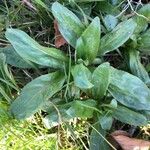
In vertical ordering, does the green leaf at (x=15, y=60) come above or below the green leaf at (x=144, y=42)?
above

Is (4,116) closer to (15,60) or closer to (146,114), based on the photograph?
(15,60)

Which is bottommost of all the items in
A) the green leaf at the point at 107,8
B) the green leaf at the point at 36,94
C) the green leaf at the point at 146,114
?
the green leaf at the point at 146,114

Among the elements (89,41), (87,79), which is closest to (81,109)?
(87,79)

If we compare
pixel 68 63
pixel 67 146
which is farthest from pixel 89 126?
pixel 68 63

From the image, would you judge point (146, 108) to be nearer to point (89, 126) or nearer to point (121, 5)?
point (89, 126)

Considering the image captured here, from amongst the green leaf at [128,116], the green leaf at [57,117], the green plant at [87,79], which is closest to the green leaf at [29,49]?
the green plant at [87,79]

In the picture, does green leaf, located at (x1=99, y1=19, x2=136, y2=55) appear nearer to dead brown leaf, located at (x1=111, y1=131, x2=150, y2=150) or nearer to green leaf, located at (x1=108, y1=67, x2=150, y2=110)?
green leaf, located at (x1=108, y1=67, x2=150, y2=110)

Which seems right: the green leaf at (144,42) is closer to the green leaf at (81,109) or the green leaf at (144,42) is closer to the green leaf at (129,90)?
the green leaf at (129,90)
